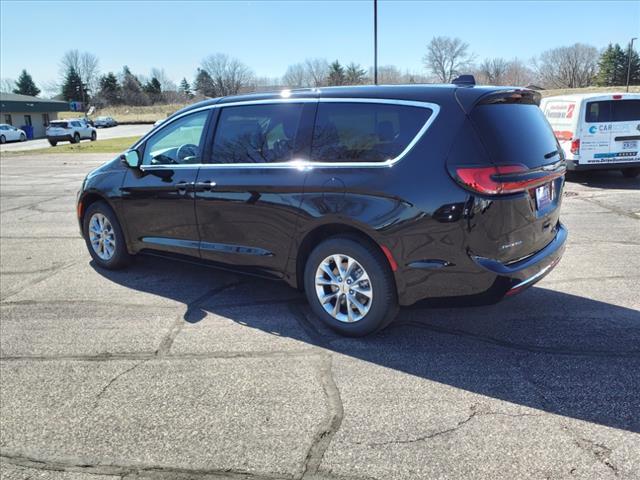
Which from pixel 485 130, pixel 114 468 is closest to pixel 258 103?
pixel 485 130

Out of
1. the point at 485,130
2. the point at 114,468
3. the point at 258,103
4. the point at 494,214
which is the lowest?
the point at 114,468

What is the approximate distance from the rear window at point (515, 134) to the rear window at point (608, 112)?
27.7 feet

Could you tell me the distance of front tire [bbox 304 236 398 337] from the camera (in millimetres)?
3822

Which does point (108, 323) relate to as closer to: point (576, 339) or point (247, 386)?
point (247, 386)

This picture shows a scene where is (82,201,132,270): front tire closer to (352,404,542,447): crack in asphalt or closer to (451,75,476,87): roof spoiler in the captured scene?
(451,75,476,87): roof spoiler

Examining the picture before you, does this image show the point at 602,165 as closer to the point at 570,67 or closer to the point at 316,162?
the point at 316,162

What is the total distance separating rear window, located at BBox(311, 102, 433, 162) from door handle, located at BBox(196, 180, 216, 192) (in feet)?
3.61

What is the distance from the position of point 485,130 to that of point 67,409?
3.19 meters

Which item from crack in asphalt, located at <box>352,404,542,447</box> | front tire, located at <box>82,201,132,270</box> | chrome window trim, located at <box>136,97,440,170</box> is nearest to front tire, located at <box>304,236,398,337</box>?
chrome window trim, located at <box>136,97,440,170</box>

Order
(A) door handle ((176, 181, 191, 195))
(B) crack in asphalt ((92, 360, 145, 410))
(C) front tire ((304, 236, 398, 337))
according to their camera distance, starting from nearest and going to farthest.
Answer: (B) crack in asphalt ((92, 360, 145, 410))
(C) front tire ((304, 236, 398, 337))
(A) door handle ((176, 181, 191, 195))

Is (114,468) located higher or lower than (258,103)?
lower

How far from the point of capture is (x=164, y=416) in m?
A: 3.12

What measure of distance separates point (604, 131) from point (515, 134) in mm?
9112

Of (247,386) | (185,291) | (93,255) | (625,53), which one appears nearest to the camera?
(247,386)
